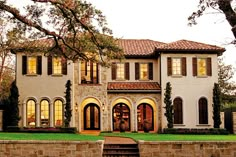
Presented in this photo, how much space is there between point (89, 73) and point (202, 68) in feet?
28.5

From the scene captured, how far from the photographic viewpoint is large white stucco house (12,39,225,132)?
115 ft

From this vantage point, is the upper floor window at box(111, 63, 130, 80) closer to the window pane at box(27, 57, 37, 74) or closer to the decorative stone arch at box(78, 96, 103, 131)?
the decorative stone arch at box(78, 96, 103, 131)

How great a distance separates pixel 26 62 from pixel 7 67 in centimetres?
904

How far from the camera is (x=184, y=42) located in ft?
123

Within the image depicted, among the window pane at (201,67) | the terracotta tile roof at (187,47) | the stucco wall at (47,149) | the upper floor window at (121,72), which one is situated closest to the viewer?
the stucco wall at (47,149)

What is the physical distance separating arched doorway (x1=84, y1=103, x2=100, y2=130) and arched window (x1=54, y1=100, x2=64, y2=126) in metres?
2.45

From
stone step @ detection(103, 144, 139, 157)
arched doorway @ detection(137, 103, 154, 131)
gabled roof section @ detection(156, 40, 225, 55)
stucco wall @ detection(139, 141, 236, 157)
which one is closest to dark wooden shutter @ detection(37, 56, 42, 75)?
arched doorway @ detection(137, 103, 154, 131)

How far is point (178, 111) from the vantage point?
3566cm

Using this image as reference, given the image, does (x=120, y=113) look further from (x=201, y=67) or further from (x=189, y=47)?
(x=189, y=47)

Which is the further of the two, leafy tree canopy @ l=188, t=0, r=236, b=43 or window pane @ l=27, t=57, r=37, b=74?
window pane @ l=27, t=57, r=37, b=74

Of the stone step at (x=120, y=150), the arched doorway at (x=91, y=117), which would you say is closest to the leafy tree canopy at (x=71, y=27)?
the stone step at (x=120, y=150)

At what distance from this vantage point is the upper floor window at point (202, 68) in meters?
35.9

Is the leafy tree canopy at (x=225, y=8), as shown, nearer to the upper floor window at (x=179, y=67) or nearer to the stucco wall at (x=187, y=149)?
the stucco wall at (x=187, y=149)

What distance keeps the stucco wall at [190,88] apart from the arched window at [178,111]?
0.23 meters
